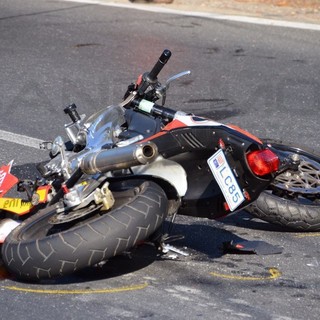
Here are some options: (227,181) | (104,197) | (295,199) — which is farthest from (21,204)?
(295,199)

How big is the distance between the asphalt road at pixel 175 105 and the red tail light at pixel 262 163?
23.1 inches

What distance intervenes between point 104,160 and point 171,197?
1.51 ft

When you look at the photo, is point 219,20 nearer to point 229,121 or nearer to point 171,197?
point 229,121

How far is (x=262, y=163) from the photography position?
17.3 ft

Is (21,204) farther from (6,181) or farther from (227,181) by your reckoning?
(227,181)

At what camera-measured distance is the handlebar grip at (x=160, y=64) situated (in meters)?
5.78

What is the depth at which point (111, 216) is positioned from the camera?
16.6 ft

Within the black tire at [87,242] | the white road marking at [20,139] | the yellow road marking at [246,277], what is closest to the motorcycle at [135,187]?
the black tire at [87,242]

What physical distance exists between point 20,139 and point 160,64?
2.65m

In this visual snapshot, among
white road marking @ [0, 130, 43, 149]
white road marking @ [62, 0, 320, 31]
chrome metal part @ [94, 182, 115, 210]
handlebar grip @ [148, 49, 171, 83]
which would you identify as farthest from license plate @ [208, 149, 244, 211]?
white road marking @ [62, 0, 320, 31]

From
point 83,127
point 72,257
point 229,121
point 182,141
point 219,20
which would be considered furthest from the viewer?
point 219,20

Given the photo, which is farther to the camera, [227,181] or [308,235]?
[308,235]

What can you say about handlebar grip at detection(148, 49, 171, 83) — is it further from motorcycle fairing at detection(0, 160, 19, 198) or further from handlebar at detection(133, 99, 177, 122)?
motorcycle fairing at detection(0, 160, 19, 198)

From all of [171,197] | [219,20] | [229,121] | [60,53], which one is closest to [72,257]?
[171,197]
